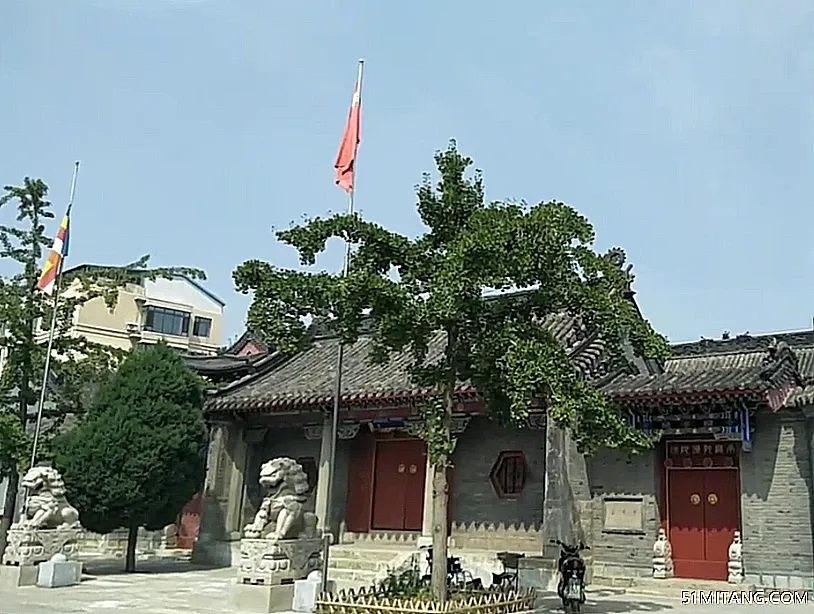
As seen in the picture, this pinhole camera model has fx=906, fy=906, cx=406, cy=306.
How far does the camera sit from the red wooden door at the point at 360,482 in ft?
61.5

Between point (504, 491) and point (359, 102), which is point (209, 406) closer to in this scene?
point (504, 491)

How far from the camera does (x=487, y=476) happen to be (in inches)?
661

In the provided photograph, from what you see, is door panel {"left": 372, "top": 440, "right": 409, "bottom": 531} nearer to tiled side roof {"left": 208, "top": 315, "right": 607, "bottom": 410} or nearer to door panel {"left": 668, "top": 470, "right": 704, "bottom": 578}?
tiled side roof {"left": 208, "top": 315, "right": 607, "bottom": 410}

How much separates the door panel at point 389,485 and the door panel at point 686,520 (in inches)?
219

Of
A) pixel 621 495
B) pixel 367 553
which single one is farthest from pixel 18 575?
pixel 621 495

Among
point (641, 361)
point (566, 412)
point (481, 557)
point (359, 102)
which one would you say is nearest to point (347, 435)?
point (481, 557)

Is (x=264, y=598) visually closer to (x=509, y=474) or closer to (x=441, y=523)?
(x=441, y=523)

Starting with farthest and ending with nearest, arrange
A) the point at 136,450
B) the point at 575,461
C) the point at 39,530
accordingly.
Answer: the point at 136,450 → the point at 575,461 → the point at 39,530

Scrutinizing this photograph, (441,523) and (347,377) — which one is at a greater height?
(347,377)

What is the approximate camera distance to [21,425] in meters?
15.9

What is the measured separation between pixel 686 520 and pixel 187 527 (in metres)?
12.9

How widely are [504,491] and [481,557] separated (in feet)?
4.60

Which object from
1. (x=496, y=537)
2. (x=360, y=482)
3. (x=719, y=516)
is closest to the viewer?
(x=719, y=516)

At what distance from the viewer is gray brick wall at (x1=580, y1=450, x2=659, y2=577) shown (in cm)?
1495
